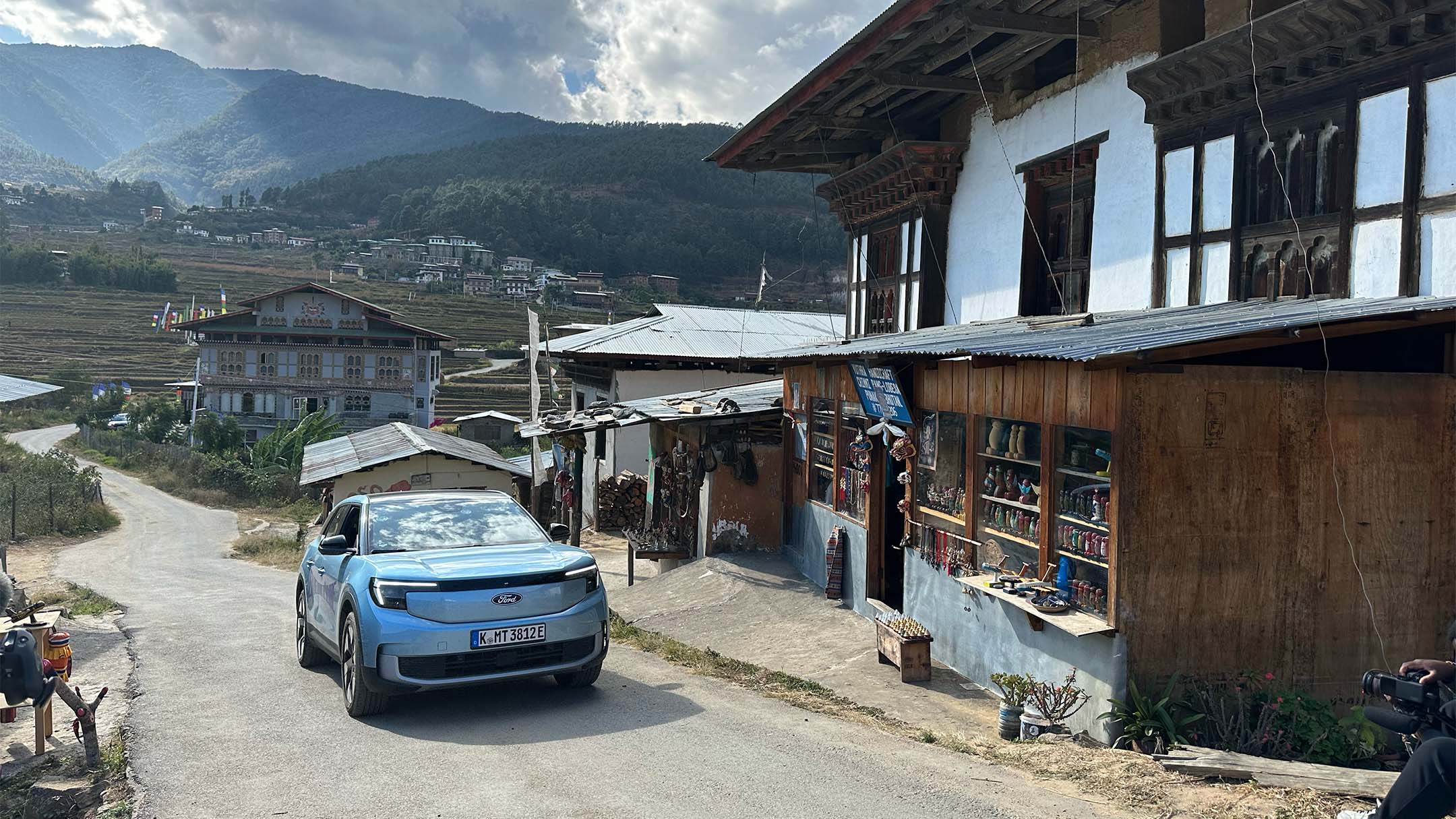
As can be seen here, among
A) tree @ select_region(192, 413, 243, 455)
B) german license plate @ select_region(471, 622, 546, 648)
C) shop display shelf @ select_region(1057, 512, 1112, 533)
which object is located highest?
shop display shelf @ select_region(1057, 512, 1112, 533)

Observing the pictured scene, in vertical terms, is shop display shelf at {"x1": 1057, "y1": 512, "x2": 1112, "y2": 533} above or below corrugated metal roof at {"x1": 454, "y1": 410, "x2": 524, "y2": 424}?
above

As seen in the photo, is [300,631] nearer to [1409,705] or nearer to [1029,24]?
[1409,705]

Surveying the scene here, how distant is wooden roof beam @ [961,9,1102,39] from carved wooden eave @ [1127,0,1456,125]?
1.12 meters

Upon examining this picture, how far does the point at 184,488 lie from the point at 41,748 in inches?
1810

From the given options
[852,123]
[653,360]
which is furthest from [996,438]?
[653,360]

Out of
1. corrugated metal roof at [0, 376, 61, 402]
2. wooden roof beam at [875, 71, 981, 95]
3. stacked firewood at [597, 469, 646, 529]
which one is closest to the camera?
wooden roof beam at [875, 71, 981, 95]

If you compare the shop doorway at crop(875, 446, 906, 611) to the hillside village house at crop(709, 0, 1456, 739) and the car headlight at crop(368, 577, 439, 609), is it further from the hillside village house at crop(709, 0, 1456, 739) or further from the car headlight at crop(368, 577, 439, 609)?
the car headlight at crop(368, 577, 439, 609)

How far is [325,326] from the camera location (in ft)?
190

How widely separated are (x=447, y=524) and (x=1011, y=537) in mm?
4942

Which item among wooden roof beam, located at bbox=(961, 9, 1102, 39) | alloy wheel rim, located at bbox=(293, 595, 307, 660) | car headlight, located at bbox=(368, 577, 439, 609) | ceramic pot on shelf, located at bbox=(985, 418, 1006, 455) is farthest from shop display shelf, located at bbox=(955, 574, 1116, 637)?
alloy wheel rim, located at bbox=(293, 595, 307, 660)

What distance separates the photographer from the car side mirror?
816cm

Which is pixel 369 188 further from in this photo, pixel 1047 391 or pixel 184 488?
pixel 1047 391

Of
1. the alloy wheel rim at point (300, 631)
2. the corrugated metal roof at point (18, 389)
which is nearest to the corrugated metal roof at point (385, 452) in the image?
the corrugated metal roof at point (18, 389)

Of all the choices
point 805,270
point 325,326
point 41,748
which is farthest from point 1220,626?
point 805,270
